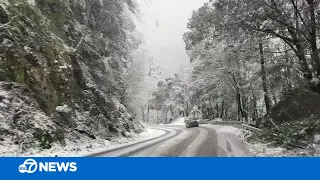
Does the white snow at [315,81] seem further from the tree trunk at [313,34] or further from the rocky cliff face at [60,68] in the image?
the rocky cliff face at [60,68]

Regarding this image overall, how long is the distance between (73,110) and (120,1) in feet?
38.9

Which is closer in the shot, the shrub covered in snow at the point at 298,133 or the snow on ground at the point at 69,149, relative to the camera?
the snow on ground at the point at 69,149

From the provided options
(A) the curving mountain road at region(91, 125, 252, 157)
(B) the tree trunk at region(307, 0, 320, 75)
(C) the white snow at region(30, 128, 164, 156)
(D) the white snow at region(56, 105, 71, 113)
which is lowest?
(A) the curving mountain road at region(91, 125, 252, 157)

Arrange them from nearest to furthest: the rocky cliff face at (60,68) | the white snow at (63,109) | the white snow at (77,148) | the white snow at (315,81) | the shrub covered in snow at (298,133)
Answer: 1. the white snow at (77,148)
2. the rocky cliff face at (60,68)
3. the shrub covered in snow at (298,133)
4. the white snow at (63,109)
5. the white snow at (315,81)

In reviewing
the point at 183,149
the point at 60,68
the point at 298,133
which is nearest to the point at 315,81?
the point at 298,133

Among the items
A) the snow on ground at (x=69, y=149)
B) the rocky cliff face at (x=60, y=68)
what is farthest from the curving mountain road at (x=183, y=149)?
the rocky cliff face at (x=60, y=68)

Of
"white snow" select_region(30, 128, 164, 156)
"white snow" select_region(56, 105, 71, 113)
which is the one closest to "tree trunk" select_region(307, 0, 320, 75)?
"white snow" select_region(30, 128, 164, 156)

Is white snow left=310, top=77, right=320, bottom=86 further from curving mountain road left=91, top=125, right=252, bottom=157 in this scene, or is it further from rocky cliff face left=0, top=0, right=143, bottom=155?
rocky cliff face left=0, top=0, right=143, bottom=155

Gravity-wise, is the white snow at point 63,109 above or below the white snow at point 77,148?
above

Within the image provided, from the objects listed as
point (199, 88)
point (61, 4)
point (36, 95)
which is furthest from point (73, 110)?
point (199, 88)

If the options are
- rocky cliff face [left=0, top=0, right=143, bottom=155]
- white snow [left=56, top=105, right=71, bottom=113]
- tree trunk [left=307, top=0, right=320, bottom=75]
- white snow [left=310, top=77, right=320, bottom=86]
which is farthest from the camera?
white snow [left=310, top=77, right=320, bottom=86]

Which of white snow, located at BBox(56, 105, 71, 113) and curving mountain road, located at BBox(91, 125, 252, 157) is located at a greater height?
white snow, located at BBox(56, 105, 71, 113)

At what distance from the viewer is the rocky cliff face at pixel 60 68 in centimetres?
1473

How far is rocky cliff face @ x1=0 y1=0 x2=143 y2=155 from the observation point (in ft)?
48.3
